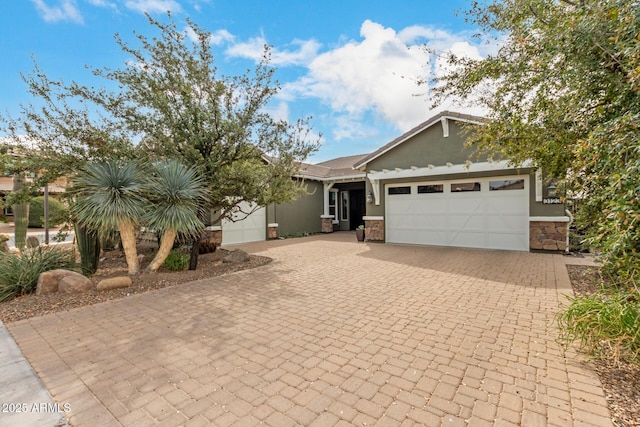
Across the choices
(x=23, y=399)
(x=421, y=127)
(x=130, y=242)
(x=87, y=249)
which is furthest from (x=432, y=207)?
(x=23, y=399)

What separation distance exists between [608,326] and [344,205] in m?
16.5

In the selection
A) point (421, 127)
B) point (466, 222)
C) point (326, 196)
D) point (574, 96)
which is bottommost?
point (466, 222)

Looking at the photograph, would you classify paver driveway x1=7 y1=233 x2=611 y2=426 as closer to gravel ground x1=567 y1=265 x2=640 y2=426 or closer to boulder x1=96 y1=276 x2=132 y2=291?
gravel ground x1=567 y1=265 x2=640 y2=426

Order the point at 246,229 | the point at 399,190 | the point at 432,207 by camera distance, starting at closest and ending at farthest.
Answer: the point at 432,207, the point at 399,190, the point at 246,229

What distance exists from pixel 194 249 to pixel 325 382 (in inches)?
241

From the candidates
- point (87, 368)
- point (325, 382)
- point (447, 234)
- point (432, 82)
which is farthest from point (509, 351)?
point (447, 234)

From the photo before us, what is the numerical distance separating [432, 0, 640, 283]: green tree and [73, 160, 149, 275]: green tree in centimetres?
710

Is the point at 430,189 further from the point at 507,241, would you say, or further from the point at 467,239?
the point at 507,241

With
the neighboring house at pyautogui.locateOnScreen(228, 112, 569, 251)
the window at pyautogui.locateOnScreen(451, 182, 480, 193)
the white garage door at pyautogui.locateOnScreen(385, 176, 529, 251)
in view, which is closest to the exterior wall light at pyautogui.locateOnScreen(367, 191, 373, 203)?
the neighboring house at pyautogui.locateOnScreen(228, 112, 569, 251)

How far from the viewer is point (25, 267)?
6.18m

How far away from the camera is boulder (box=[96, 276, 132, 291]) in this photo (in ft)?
19.8

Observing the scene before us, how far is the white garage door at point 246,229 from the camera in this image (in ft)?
42.8

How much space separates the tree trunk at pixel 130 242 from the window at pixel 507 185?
11.1 m

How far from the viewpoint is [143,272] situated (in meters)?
7.41
